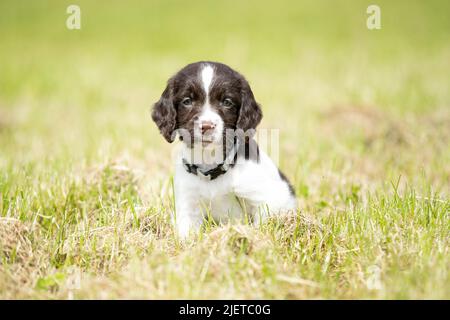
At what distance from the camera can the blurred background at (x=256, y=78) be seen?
6.59 meters

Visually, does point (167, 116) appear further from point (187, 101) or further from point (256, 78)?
point (256, 78)

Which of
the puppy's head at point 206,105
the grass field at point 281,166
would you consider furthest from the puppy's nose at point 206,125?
the grass field at point 281,166

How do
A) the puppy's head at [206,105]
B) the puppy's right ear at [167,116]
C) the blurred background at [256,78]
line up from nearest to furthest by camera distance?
the puppy's head at [206,105]
the puppy's right ear at [167,116]
the blurred background at [256,78]

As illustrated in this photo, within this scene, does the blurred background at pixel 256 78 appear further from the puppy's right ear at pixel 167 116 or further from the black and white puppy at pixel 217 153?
the puppy's right ear at pixel 167 116

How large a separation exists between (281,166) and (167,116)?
2563 mm

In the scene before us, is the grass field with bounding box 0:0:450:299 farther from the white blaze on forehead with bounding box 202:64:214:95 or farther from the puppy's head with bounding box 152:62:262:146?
the white blaze on forehead with bounding box 202:64:214:95

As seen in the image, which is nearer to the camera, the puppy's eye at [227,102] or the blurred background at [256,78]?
the puppy's eye at [227,102]

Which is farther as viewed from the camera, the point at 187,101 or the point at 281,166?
the point at 281,166

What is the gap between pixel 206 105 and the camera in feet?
13.0

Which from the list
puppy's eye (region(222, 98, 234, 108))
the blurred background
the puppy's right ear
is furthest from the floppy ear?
the blurred background

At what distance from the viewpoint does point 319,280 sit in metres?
3.22

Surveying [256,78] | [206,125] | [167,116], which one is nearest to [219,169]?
[206,125]
